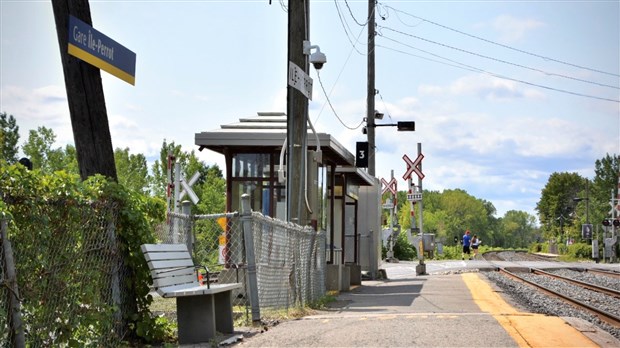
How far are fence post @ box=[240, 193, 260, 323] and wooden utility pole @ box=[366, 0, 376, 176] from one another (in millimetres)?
21871

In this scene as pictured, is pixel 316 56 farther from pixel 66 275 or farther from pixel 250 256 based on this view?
pixel 66 275

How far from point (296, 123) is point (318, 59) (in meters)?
1.06

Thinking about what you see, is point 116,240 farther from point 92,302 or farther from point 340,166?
point 340,166

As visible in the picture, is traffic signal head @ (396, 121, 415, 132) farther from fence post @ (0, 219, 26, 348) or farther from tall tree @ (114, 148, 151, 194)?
tall tree @ (114, 148, 151, 194)

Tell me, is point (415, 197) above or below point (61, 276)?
above

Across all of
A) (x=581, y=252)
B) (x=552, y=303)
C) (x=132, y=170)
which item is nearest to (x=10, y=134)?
(x=132, y=170)

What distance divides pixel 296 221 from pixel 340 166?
8.73 metres

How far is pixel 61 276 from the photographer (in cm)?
793

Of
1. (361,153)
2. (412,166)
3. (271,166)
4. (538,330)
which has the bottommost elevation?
A: (538,330)

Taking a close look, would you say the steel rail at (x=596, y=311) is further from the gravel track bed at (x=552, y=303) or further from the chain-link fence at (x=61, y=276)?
the chain-link fence at (x=61, y=276)

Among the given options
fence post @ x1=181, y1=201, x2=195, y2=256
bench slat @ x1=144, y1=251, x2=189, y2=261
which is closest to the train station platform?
bench slat @ x1=144, y1=251, x2=189, y2=261

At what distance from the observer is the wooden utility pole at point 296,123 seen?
51.8 feet

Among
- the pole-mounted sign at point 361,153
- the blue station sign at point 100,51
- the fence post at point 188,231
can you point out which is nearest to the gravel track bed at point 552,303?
the pole-mounted sign at point 361,153

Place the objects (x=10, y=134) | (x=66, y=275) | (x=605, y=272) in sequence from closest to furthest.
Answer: (x=66, y=275), (x=605, y=272), (x=10, y=134)
